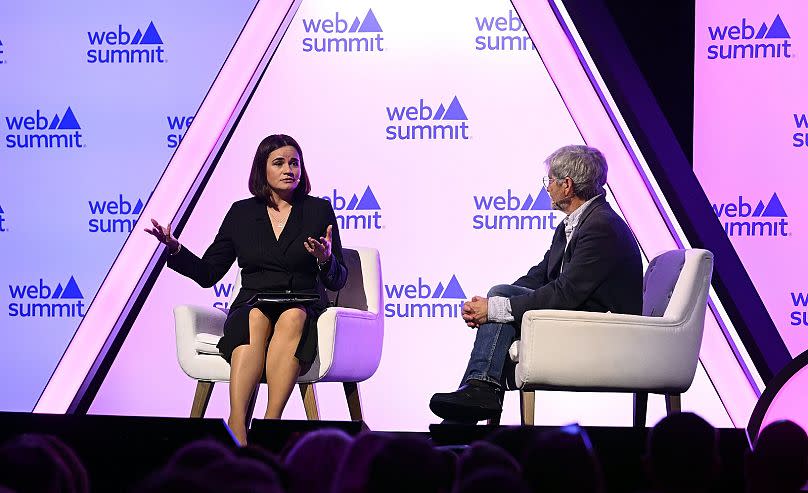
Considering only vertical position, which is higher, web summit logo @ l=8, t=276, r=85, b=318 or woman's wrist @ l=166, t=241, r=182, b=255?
woman's wrist @ l=166, t=241, r=182, b=255

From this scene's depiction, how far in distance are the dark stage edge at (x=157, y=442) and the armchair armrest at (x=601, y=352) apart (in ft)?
6.32

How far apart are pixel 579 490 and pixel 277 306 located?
3.22 metres

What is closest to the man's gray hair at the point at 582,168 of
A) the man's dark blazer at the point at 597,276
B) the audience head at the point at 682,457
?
the man's dark blazer at the point at 597,276

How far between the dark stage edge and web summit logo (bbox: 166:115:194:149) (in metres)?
4.04

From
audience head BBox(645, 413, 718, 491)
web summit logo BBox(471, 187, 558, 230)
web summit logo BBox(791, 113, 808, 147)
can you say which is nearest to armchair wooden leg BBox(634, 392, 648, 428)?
web summit logo BBox(471, 187, 558, 230)

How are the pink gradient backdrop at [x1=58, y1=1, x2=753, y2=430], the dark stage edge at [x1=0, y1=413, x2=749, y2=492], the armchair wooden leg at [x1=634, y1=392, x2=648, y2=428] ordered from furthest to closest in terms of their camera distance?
the pink gradient backdrop at [x1=58, y1=1, x2=753, y2=430] → the armchair wooden leg at [x1=634, y1=392, x2=648, y2=428] → the dark stage edge at [x1=0, y1=413, x2=749, y2=492]

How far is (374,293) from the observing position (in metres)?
4.39

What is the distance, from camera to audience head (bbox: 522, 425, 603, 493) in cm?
76

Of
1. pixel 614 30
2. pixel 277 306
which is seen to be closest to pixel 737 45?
pixel 614 30

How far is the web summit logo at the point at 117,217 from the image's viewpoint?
17.8 feet

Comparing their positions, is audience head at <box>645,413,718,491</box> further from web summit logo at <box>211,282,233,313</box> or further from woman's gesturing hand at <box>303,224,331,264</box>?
web summit logo at <box>211,282,233,313</box>

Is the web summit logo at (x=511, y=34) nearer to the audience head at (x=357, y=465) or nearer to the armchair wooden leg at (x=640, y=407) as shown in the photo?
the armchair wooden leg at (x=640, y=407)

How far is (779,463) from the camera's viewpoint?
Result: 960 millimetres

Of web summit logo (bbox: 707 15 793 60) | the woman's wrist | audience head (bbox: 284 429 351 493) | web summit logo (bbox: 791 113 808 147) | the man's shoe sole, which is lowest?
the man's shoe sole
